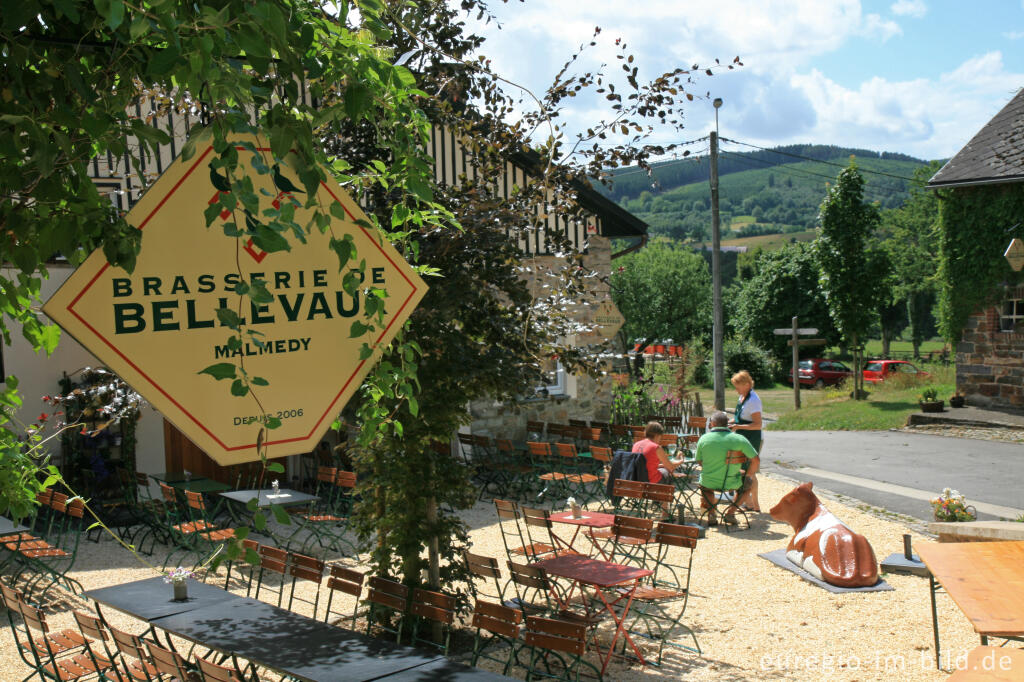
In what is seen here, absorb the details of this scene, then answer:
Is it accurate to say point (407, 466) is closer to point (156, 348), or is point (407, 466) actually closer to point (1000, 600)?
point (1000, 600)

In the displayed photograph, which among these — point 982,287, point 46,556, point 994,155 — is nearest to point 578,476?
point 46,556

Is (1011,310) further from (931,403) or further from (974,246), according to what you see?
(931,403)

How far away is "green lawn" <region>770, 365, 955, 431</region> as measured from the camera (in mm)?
19906

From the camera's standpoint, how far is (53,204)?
85.0 inches

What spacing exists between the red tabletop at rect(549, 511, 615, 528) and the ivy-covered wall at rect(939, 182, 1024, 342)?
51.6 ft

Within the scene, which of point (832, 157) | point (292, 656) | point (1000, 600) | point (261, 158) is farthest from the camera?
point (832, 157)

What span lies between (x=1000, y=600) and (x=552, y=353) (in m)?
2.84

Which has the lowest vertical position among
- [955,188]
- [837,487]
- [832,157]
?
[837,487]

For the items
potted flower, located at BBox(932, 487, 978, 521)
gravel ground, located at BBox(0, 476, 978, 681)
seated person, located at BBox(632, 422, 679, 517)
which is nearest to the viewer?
gravel ground, located at BBox(0, 476, 978, 681)

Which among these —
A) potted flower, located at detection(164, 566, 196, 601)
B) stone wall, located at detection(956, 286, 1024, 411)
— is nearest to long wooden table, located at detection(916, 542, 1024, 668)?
potted flower, located at detection(164, 566, 196, 601)

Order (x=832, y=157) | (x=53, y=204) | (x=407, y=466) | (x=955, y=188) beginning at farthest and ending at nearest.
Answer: (x=832, y=157) < (x=955, y=188) < (x=407, y=466) < (x=53, y=204)

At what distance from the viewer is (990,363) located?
19.4m

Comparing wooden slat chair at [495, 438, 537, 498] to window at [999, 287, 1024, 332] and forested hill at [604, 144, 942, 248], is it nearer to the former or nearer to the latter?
window at [999, 287, 1024, 332]

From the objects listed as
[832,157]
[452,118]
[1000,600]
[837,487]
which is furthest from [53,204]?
[832,157]
